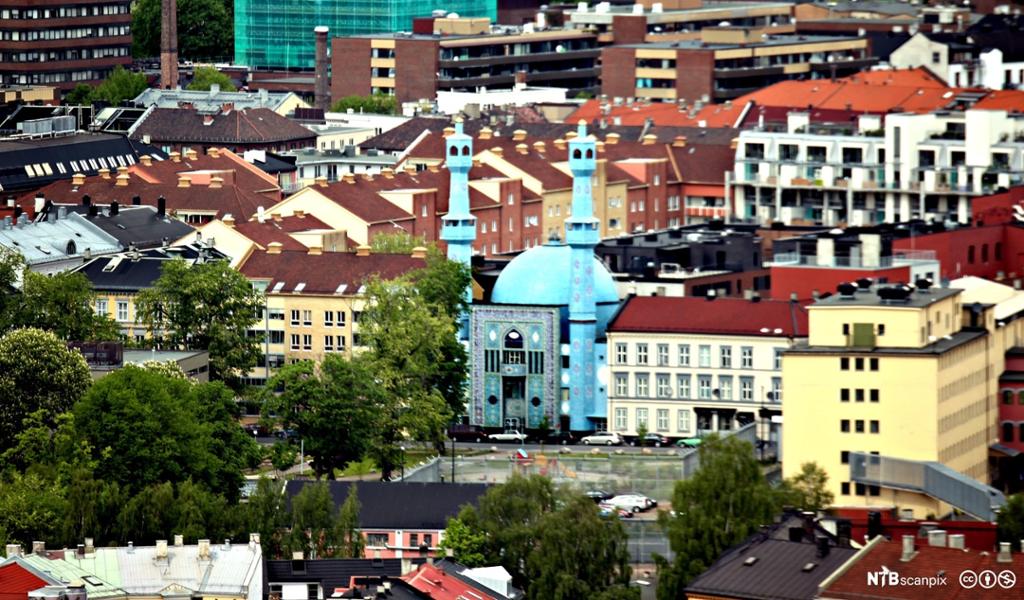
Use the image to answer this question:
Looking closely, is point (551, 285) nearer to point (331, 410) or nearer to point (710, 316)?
point (710, 316)

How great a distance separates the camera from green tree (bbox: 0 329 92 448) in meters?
150

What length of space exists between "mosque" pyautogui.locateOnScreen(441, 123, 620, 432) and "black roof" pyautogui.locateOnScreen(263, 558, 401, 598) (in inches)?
1741

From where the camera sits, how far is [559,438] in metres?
169

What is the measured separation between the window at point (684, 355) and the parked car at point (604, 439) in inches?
163

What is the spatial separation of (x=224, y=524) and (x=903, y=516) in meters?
22.7

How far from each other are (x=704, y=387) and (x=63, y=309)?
90.8 ft

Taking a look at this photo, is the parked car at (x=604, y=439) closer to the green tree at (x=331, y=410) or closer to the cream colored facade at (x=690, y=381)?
the cream colored facade at (x=690, y=381)

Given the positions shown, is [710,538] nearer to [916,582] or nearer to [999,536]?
[999,536]

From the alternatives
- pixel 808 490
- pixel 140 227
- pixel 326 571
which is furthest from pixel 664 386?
pixel 326 571

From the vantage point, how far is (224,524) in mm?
131625

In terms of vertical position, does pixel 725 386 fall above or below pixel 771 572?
above

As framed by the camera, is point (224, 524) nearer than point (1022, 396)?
Yes

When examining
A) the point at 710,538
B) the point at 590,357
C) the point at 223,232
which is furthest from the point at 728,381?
the point at 710,538

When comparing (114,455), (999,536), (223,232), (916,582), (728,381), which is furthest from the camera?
(223,232)
